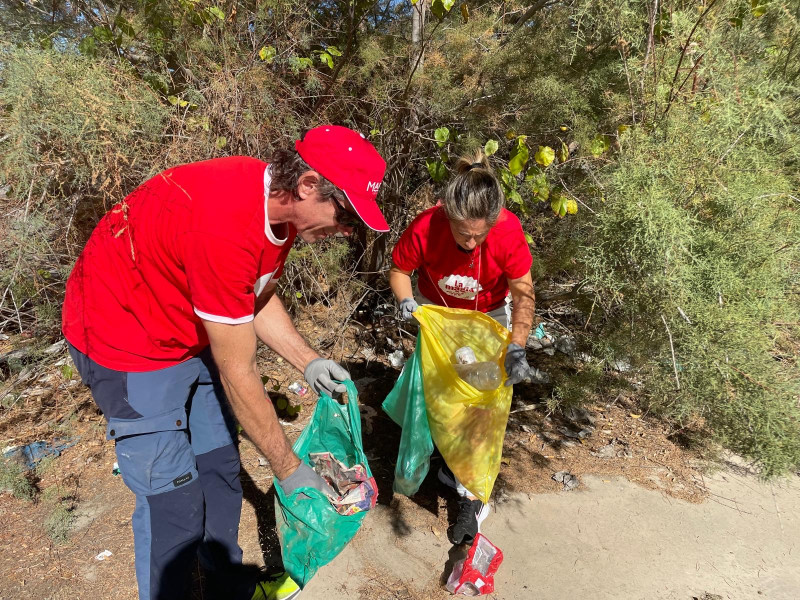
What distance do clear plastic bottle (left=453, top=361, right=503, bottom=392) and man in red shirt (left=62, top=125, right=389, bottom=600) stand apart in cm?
86

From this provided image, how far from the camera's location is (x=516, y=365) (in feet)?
6.88

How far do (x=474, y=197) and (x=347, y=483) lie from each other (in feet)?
3.98

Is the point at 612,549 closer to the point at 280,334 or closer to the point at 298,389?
the point at 280,334

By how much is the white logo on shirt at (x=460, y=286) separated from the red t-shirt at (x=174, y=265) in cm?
98

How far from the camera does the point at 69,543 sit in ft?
7.63

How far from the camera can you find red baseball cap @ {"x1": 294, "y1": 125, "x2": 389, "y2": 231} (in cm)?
144

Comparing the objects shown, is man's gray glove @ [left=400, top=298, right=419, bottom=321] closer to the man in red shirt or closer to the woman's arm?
the woman's arm

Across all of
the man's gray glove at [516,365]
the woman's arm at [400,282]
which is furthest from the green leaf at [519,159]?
the man's gray glove at [516,365]

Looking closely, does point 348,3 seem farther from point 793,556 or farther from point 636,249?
point 793,556

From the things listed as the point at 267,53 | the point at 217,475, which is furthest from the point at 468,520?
the point at 267,53

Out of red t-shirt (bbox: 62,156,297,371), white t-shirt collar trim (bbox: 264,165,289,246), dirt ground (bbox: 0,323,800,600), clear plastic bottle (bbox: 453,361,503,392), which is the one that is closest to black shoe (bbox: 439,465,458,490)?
dirt ground (bbox: 0,323,800,600)

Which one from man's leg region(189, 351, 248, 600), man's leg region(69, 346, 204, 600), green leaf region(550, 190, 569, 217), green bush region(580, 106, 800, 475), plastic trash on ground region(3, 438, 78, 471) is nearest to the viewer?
man's leg region(69, 346, 204, 600)

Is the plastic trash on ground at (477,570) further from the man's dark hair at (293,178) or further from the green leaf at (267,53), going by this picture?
the green leaf at (267,53)

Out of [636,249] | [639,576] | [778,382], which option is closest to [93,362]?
[636,249]
